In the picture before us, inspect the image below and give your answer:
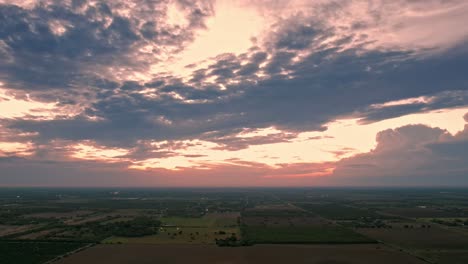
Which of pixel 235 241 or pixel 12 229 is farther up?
pixel 12 229

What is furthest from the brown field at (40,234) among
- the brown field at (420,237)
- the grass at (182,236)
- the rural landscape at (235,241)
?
the brown field at (420,237)

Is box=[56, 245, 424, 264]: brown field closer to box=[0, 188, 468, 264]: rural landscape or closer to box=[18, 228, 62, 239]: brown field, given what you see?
box=[0, 188, 468, 264]: rural landscape

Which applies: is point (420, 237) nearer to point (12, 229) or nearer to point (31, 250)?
point (31, 250)

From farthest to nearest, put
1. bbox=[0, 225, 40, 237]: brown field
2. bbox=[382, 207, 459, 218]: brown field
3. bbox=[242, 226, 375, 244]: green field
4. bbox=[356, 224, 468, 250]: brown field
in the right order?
bbox=[382, 207, 459, 218]: brown field → bbox=[0, 225, 40, 237]: brown field → bbox=[242, 226, 375, 244]: green field → bbox=[356, 224, 468, 250]: brown field

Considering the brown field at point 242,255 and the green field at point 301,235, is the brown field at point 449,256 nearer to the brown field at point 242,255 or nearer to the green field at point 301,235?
the brown field at point 242,255

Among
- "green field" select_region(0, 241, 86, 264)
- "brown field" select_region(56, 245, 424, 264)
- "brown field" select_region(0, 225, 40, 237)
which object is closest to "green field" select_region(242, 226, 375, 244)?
"brown field" select_region(56, 245, 424, 264)

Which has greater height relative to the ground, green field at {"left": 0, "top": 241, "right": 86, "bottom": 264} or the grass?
the grass

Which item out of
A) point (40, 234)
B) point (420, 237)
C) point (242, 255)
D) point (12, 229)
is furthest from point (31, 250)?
Result: point (420, 237)
